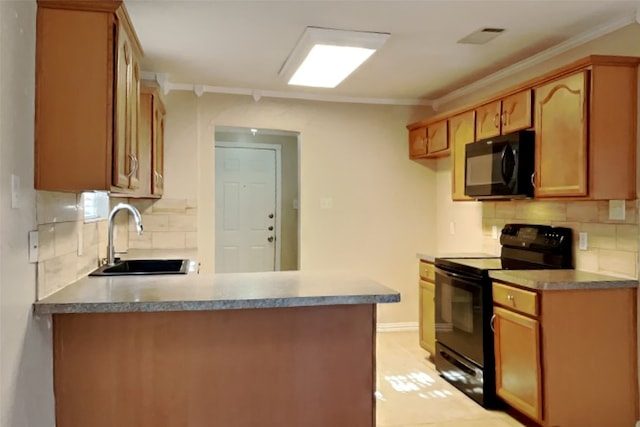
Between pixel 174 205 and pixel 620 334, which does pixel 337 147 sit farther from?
pixel 620 334

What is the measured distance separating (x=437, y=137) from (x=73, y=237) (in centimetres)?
314

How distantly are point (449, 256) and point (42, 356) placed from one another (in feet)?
9.36

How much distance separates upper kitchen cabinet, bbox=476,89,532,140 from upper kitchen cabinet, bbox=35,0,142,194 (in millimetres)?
2432

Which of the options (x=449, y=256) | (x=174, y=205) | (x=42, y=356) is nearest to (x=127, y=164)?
(x=42, y=356)

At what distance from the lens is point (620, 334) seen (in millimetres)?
2729

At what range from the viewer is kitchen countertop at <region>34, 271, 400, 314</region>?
1.91 meters

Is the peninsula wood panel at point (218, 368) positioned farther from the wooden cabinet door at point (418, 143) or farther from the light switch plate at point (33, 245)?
the wooden cabinet door at point (418, 143)

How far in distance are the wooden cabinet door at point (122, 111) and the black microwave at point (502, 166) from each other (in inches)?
90.1

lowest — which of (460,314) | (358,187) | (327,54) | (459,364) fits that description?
(459,364)

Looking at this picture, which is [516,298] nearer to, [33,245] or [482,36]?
[482,36]

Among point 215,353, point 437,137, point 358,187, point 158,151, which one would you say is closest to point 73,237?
point 215,353

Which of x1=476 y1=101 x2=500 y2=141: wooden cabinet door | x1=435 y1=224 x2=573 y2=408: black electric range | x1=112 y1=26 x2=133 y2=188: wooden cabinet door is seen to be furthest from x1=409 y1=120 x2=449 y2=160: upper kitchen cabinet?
x1=112 y1=26 x2=133 y2=188: wooden cabinet door

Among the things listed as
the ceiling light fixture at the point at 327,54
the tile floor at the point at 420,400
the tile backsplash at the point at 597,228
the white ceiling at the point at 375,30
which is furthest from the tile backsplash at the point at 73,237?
the tile backsplash at the point at 597,228

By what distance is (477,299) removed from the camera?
10.5 feet
